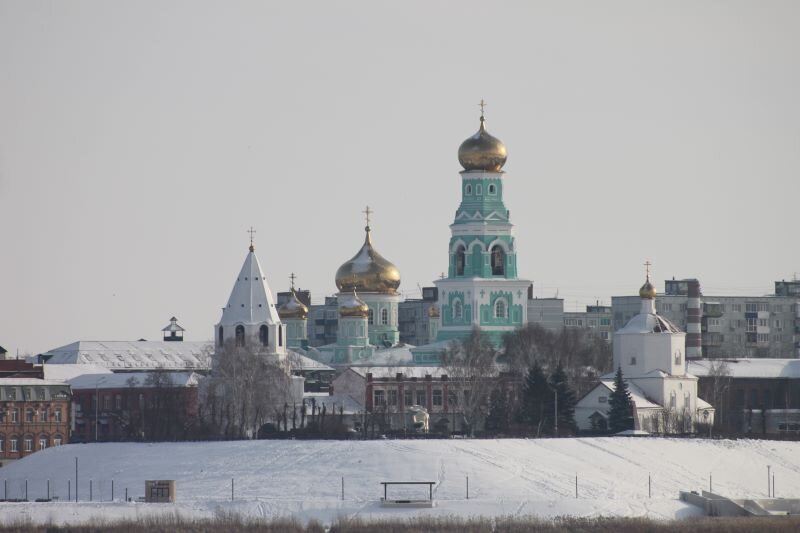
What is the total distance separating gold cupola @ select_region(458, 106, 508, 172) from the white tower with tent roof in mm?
11160

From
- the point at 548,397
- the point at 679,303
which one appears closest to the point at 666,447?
the point at 548,397

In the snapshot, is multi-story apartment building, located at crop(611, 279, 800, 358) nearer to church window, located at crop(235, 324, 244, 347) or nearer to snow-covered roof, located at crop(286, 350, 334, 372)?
snow-covered roof, located at crop(286, 350, 334, 372)

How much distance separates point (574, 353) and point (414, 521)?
33.3 m

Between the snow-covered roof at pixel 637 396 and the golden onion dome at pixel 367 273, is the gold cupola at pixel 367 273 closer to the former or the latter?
the golden onion dome at pixel 367 273

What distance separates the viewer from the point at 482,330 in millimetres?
110812

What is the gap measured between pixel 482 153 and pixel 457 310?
633 cm

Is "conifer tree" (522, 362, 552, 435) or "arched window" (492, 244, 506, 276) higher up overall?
"arched window" (492, 244, 506, 276)

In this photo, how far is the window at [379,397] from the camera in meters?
107

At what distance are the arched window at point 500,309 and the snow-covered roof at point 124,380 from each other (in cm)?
1306

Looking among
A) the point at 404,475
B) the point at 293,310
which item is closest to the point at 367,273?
the point at 293,310

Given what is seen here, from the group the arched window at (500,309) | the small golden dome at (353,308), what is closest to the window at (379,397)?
the arched window at (500,309)

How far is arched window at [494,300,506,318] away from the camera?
111 meters

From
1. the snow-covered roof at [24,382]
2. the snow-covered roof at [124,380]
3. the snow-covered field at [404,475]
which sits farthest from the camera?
the snow-covered roof at [124,380]

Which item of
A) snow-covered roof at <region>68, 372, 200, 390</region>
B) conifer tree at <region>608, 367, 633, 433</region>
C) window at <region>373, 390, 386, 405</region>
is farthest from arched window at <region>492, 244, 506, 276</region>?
conifer tree at <region>608, 367, 633, 433</region>
